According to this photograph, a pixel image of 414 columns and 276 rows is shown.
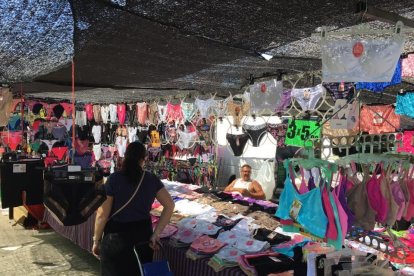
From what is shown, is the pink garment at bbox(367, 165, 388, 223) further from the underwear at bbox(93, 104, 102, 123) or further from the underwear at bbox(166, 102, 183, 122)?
the underwear at bbox(93, 104, 102, 123)

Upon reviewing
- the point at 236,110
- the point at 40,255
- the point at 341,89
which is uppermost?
the point at 341,89

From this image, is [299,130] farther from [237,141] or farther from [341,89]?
[237,141]

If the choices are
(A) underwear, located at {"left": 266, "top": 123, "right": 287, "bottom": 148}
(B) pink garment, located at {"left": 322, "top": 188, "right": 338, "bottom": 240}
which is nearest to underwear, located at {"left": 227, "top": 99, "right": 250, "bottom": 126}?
(A) underwear, located at {"left": 266, "top": 123, "right": 287, "bottom": 148}

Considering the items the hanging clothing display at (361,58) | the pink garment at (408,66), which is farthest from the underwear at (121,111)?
the hanging clothing display at (361,58)

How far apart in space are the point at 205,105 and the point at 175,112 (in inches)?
41.8

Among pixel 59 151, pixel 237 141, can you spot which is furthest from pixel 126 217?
pixel 59 151

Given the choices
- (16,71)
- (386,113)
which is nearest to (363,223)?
(16,71)

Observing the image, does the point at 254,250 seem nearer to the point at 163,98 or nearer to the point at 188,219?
the point at 188,219

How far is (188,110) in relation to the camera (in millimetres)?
7219

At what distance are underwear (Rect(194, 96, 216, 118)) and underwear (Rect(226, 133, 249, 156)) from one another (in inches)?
44.7

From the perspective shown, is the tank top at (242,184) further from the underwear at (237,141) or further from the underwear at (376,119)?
the underwear at (376,119)

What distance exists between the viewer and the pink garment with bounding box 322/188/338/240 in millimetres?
2270

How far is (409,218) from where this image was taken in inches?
98.7

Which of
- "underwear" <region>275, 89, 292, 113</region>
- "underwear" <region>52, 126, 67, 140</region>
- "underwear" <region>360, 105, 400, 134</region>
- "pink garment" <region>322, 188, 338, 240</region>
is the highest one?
"underwear" <region>275, 89, 292, 113</region>
